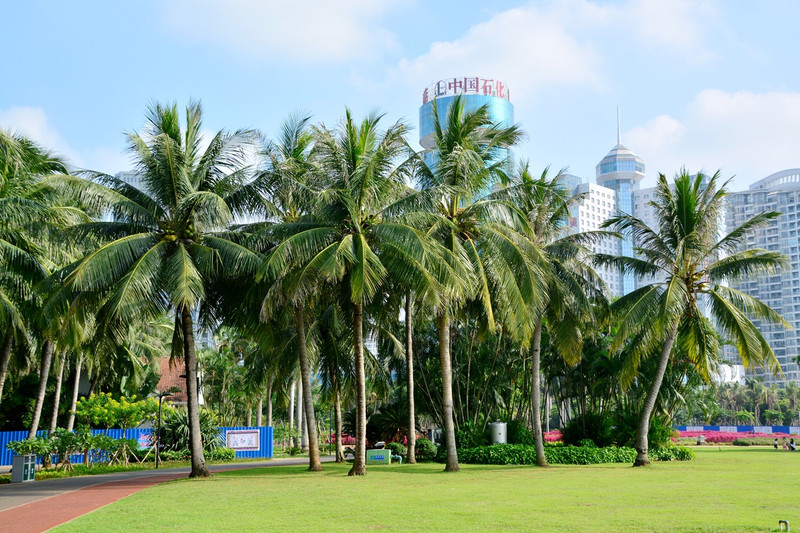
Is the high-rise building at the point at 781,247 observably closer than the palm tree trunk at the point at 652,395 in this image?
No

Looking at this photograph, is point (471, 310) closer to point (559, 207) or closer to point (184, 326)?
point (559, 207)

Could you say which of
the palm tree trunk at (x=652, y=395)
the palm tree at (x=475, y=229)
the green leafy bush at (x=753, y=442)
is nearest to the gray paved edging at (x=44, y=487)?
the palm tree at (x=475, y=229)

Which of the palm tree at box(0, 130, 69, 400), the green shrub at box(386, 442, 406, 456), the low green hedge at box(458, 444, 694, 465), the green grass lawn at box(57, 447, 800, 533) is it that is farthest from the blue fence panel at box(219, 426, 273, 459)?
the green grass lawn at box(57, 447, 800, 533)

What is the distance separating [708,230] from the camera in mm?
25703

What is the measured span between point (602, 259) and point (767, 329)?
139m

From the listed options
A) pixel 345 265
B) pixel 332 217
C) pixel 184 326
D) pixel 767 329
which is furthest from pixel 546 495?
pixel 767 329

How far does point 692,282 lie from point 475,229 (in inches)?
335

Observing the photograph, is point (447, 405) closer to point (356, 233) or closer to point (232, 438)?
point (356, 233)

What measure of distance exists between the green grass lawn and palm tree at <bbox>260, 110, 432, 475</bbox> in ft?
14.8

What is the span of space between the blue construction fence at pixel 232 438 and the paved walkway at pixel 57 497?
436 inches

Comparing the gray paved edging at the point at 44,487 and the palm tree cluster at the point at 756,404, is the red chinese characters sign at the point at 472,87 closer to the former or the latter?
the palm tree cluster at the point at 756,404

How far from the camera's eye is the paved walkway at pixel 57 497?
527 inches

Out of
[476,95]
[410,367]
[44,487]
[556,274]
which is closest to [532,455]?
[410,367]

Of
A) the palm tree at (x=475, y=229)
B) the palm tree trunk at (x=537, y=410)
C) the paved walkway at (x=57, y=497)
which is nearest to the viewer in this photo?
the paved walkway at (x=57, y=497)
